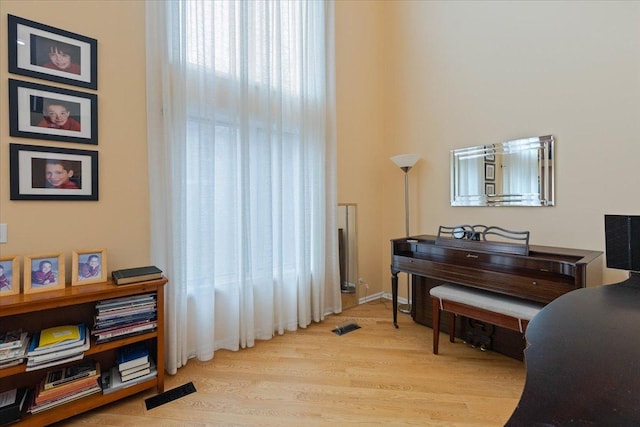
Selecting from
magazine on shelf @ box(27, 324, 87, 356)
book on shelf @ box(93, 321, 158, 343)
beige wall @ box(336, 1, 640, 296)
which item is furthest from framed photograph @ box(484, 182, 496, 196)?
magazine on shelf @ box(27, 324, 87, 356)

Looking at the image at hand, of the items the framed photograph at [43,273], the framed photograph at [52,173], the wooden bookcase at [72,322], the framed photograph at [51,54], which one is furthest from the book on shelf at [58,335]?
the framed photograph at [51,54]

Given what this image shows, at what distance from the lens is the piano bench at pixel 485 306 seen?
1997 millimetres

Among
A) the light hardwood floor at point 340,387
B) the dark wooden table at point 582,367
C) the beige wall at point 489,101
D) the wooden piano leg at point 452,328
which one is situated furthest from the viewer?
the wooden piano leg at point 452,328

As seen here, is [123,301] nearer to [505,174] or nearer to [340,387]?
[340,387]

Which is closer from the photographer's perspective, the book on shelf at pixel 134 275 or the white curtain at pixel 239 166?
the book on shelf at pixel 134 275

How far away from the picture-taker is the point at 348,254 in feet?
11.6

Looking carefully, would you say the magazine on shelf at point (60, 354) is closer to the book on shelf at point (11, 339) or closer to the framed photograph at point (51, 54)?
the book on shelf at point (11, 339)

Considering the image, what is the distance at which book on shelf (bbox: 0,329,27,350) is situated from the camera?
4.98ft

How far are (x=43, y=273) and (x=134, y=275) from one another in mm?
Answer: 469

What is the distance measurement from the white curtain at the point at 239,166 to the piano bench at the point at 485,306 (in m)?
1.19

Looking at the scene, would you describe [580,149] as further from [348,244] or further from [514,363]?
[348,244]

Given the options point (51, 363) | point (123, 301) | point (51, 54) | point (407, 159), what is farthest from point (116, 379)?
point (407, 159)

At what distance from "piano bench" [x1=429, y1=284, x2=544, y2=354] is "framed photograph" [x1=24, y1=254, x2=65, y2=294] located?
262 cm

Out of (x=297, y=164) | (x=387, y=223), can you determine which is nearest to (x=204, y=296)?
(x=297, y=164)
